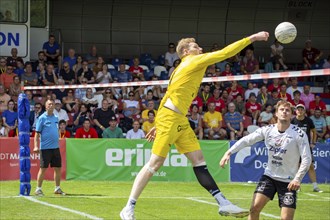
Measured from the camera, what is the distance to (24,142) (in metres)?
17.5

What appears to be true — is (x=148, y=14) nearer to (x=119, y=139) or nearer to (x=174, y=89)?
(x=119, y=139)

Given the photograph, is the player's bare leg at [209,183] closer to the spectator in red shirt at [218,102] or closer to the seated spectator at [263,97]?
the spectator in red shirt at [218,102]

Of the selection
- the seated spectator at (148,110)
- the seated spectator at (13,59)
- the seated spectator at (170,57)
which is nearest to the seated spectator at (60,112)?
the seated spectator at (148,110)

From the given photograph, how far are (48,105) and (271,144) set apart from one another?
823cm

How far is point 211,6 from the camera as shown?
33094mm

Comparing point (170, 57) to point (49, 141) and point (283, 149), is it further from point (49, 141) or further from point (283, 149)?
point (283, 149)

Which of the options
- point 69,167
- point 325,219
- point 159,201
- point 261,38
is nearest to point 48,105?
point 159,201

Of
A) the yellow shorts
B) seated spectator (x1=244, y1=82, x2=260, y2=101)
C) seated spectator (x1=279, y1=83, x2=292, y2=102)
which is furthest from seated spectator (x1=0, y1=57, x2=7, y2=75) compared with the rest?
the yellow shorts

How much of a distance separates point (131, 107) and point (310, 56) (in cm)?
947

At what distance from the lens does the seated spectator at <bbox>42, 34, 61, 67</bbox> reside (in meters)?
27.8

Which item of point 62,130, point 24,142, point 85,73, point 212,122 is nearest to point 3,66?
point 85,73

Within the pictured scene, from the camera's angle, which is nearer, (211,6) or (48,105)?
(48,105)

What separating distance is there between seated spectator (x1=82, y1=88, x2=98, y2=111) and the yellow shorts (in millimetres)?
14666

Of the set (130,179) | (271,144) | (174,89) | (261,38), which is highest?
(261,38)
